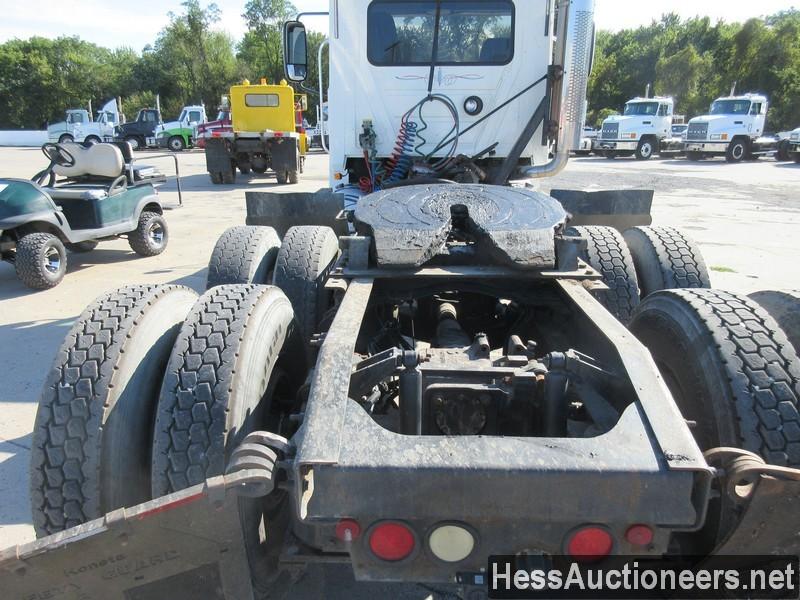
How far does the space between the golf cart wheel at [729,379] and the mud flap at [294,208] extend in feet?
10.0

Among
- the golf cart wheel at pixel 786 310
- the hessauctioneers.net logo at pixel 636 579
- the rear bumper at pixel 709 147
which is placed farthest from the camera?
the rear bumper at pixel 709 147

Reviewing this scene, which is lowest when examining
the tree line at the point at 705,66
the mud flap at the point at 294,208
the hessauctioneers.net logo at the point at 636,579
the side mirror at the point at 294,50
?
the hessauctioneers.net logo at the point at 636,579

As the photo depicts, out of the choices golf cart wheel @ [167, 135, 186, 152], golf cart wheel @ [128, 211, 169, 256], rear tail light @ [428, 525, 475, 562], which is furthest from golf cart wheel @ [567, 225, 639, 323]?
golf cart wheel @ [167, 135, 186, 152]

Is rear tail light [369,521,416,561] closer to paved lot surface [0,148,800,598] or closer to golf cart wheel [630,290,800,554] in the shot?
golf cart wheel [630,290,800,554]

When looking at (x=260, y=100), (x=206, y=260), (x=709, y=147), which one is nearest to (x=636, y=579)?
(x=206, y=260)

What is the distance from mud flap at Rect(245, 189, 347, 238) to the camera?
479 cm

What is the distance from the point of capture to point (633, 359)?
188 centimetres

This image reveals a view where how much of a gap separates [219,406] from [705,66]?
163ft

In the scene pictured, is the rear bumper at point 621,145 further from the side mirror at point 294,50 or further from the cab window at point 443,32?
the side mirror at point 294,50

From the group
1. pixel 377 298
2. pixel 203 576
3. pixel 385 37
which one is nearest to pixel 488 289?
pixel 377 298

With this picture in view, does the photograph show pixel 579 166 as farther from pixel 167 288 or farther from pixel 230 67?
pixel 230 67

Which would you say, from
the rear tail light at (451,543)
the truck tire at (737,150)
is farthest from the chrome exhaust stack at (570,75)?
the truck tire at (737,150)

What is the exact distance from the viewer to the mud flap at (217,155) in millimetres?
16250

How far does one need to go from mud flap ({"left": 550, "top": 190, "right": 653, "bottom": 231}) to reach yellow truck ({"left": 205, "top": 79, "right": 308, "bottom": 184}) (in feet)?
41.6
